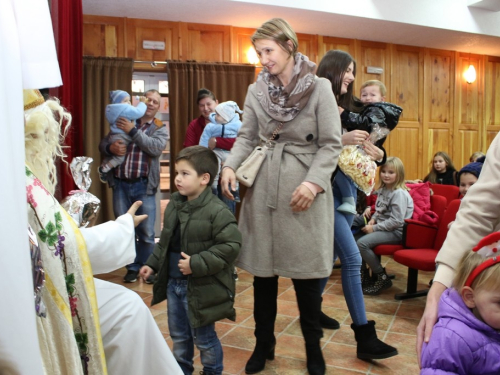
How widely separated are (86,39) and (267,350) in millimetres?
4995

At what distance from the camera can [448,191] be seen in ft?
14.8

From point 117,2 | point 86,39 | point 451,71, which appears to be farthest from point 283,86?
point 451,71

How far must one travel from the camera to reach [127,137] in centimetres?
Answer: 430

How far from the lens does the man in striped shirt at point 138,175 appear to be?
4.23m

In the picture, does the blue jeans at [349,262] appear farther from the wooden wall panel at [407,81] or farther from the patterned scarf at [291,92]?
the wooden wall panel at [407,81]

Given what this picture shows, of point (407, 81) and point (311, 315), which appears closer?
point (311, 315)

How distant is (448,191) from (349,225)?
2.44 metres

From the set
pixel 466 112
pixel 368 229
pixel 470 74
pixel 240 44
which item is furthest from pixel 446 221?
pixel 470 74

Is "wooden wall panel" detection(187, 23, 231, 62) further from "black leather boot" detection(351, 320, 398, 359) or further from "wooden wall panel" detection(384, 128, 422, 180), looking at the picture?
"black leather boot" detection(351, 320, 398, 359)

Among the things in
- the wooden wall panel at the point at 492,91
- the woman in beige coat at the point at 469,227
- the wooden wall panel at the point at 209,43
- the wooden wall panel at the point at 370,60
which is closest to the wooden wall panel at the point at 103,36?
the wooden wall panel at the point at 209,43

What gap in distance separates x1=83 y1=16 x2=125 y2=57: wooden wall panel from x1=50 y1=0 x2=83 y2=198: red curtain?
105 inches

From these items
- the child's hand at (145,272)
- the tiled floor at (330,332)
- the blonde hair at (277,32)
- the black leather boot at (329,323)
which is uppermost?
the blonde hair at (277,32)

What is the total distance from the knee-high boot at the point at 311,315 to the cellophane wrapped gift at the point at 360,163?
0.54 m

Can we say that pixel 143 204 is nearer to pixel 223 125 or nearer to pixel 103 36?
pixel 223 125
